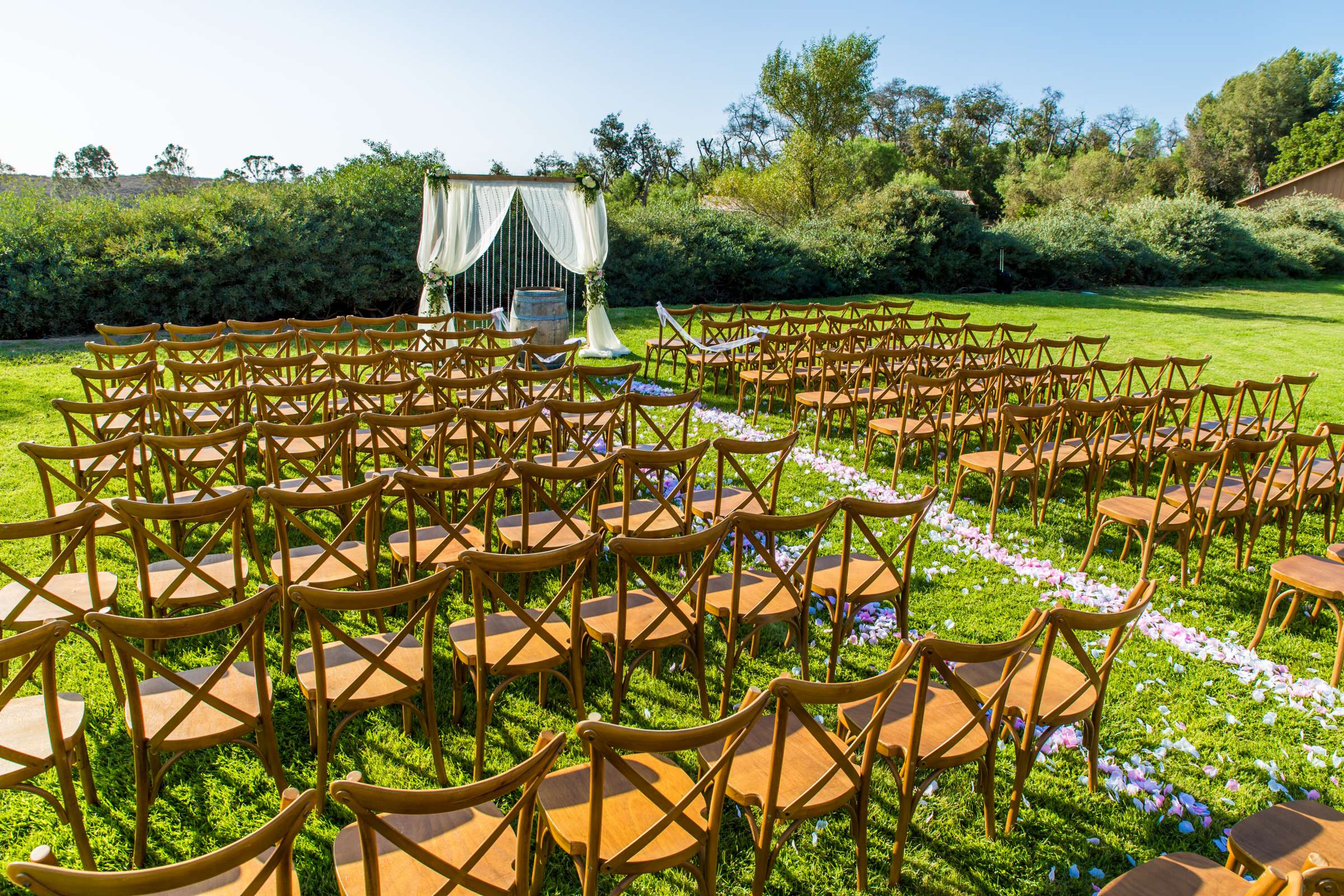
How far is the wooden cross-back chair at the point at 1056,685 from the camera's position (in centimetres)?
279

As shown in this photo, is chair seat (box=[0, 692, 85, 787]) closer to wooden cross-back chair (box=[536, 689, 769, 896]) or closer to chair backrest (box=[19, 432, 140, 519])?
chair backrest (box=[19, 432, 140, 519])

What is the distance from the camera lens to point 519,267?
49.9ft

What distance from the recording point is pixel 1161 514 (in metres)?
5.66

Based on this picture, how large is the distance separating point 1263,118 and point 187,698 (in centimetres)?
6664

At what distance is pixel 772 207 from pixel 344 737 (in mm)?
31771

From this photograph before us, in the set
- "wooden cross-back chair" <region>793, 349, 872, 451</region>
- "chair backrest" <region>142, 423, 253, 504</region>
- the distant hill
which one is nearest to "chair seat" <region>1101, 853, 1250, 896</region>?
"chair backrest" <region>142, 423, 253, 504</region>

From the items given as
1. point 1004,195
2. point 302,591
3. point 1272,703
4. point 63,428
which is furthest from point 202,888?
point 1004,195

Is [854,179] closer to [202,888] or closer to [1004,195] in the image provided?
[1004,195]

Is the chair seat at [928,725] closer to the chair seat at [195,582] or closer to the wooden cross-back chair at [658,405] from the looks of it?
the wooden cross-back chair at [658,405]

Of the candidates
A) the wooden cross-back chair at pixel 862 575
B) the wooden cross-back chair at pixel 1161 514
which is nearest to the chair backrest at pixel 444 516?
the wooden cross-back chair at pixel 862 575

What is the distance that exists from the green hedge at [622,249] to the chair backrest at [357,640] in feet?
47.4

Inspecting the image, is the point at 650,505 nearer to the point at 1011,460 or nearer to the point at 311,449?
the point at 311,449

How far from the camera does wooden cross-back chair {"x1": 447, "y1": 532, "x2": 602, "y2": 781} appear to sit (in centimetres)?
302

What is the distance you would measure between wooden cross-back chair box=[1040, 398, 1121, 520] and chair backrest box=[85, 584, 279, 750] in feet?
17.0
